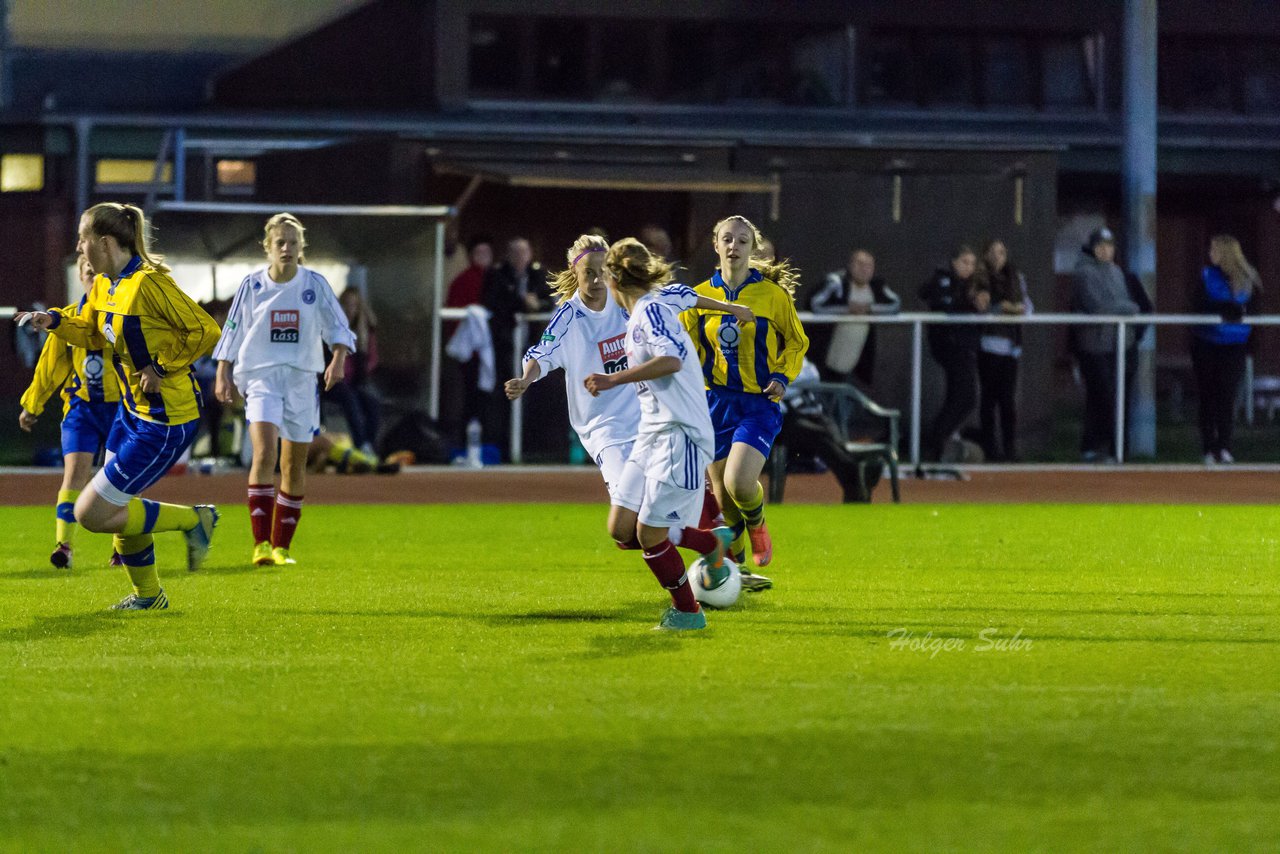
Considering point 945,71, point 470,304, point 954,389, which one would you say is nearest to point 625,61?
point 945,71

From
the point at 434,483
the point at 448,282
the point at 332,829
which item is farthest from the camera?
the point at 448,282

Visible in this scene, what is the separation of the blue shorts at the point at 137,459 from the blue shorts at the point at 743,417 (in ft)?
8.02

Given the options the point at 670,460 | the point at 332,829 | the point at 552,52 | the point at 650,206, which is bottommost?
the point at 332,829

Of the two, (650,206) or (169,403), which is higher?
(650,206)

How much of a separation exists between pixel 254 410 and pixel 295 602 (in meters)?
2.02

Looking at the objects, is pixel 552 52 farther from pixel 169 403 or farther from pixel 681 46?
pixel 169 403

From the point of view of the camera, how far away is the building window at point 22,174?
107ft

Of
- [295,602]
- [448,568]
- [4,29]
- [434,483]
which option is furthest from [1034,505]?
[4,29]

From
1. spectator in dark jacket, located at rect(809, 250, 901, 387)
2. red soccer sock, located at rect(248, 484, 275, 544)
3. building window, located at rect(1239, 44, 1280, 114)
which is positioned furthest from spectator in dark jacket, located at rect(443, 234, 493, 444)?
building window, located at rect(1239, 44, 1280, 114)

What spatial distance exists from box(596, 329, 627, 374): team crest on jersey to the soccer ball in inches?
41.1

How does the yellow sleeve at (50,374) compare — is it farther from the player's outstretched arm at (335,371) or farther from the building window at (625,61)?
the building window at (625,61)

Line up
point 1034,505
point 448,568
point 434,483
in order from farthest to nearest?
point 434,483, point 1034,505, point 448,568

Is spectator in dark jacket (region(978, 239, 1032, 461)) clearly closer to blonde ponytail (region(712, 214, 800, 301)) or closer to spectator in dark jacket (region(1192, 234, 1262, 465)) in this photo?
spectator in dark jacket (region(1192, 234, 1262, 465))

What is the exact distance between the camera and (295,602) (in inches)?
377
